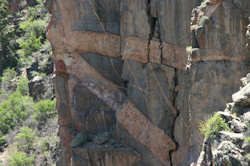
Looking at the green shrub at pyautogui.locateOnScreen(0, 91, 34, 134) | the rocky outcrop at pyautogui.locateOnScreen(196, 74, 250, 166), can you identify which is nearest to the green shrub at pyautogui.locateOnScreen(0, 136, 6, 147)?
the green shrub at pyautogui.locateOnScreen(0, 91, 34, 134)

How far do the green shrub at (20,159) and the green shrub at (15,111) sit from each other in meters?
5.69

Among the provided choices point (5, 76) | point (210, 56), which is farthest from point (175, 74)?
point (5, 76)

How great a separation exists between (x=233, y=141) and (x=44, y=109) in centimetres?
3020

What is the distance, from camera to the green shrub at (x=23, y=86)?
40750 millimetres

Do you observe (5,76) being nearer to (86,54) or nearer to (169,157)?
(86,54)

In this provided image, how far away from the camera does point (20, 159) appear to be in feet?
109

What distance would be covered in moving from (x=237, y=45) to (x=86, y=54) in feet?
28.7

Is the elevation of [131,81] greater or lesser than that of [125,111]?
greater

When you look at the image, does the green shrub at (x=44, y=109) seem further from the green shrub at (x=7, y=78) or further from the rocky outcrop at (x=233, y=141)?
the rocky outcrop at (x=233, y=141)

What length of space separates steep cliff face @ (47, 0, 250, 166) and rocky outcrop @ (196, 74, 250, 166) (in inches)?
205

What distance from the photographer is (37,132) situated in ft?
124

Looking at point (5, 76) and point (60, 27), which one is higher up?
point (60, 27)

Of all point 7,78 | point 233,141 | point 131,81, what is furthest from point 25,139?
point 233,141

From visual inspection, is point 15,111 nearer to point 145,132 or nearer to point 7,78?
point 7,78
